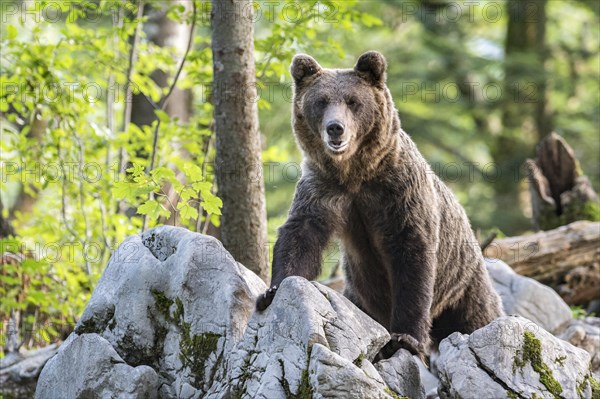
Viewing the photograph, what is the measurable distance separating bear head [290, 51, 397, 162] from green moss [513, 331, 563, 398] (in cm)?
190

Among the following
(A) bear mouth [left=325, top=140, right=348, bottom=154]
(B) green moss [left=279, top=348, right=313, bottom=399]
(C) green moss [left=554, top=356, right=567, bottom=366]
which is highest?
(A) bear mouth [left=325, top=140, right=348, bottom=154]

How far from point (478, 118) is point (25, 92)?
14.5 meters

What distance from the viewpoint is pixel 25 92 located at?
277 inches

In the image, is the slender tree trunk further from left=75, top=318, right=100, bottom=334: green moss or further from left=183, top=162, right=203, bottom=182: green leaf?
left=75, top=318, right=100, bottom=334: green moss

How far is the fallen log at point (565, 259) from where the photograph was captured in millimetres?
8695

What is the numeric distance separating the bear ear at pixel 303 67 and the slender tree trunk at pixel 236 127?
1.94 ft

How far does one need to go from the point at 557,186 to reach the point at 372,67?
215 inches

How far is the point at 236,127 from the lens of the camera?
247 inches

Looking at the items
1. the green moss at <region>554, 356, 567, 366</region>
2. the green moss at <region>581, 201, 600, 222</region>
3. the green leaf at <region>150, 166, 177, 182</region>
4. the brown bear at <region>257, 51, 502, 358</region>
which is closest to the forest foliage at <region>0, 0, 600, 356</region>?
the green leaf at <region>150, 166, 177, 182</region>

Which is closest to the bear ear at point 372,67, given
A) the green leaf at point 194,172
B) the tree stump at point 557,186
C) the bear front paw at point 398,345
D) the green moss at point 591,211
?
the green leaf at point 194,172

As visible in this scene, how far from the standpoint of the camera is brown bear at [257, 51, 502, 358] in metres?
5.32

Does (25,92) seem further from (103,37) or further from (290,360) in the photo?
(290,360)

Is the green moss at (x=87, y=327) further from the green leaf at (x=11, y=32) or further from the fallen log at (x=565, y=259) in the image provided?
the fallen log at (x=565, y=259)

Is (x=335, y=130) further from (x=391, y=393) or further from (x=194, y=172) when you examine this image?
(x=391, y=393)
